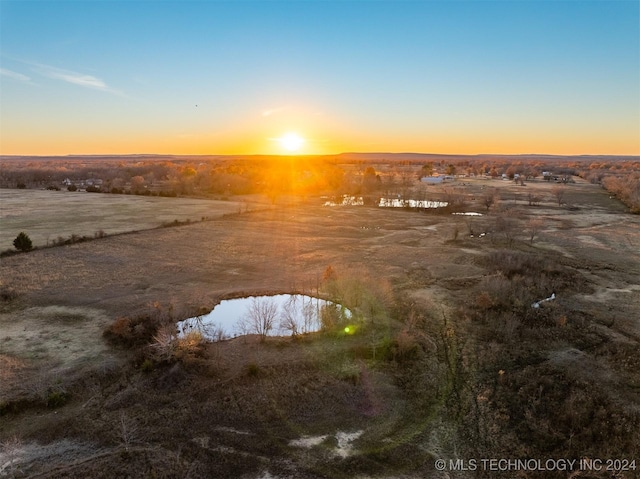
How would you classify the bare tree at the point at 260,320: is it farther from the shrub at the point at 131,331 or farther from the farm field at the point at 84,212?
the farm field at the point at 84,212

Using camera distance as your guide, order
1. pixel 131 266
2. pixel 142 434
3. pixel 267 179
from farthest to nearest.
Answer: pixel 267 179, pixel 131 266, pixel 142 434

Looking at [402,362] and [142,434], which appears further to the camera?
[402,362]

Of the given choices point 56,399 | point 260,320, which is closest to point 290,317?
point 260,320

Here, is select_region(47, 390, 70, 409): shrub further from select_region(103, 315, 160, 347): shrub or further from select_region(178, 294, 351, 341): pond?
select_region(178, 294, 351, 341): pond

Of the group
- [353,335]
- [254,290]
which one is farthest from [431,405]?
[254,290]

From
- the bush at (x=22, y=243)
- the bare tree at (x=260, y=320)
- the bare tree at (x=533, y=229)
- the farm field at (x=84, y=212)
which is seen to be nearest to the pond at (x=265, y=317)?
the bare tree at (x=260, y=320)

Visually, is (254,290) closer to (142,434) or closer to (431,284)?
(431,284)

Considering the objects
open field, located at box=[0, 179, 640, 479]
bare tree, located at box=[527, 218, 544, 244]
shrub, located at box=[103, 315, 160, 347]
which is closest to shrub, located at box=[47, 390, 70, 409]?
open field, located at box=[0, 179, 640, 479]
